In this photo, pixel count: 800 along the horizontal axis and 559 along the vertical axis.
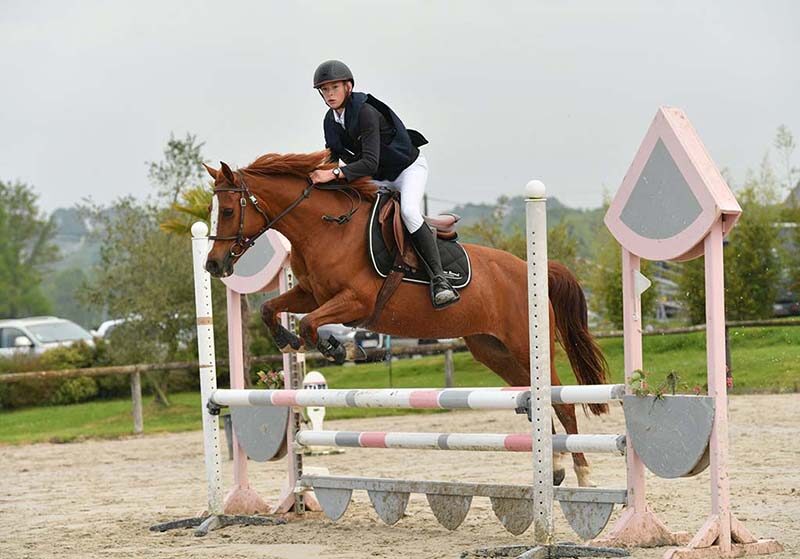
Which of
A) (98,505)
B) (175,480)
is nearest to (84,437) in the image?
(175,480)

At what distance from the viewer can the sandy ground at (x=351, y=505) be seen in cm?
530

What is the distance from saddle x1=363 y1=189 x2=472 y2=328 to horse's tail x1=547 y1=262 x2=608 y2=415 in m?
0.63

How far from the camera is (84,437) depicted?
13.0 metres

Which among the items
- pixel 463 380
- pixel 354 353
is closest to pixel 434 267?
pixel 354 353

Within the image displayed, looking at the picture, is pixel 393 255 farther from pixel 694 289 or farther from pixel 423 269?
pixel 694 289

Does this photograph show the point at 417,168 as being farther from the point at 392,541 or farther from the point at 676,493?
the point at 676,493

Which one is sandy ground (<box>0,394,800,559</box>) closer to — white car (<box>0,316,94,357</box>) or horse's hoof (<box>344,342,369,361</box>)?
horse's hoof (<box>344,342,369,361</box>)

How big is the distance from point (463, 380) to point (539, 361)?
10937 mm

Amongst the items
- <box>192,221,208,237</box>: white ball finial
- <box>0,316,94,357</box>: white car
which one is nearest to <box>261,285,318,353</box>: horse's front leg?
<box>192,221,208,237</box>: white ball finial

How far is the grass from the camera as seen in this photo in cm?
1297

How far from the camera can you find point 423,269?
18.4ft

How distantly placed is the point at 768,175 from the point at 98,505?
49.5 feet

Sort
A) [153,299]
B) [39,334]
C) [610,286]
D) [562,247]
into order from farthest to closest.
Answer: [39,334], [562,247], [610,286], [153,299]

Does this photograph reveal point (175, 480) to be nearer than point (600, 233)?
Yes
